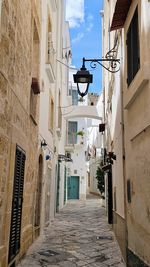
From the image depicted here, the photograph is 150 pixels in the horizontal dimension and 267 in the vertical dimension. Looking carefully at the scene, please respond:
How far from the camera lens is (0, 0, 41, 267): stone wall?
4488mm

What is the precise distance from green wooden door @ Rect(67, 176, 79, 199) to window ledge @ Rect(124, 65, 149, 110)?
25.1m

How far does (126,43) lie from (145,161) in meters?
2.72

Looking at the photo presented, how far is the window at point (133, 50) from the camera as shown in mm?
4941

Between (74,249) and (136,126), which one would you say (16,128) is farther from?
(74,249)

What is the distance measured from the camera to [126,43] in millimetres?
5938

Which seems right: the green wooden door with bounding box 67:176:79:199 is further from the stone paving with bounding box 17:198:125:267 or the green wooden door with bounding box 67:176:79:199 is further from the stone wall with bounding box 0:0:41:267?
the stone wall with bounding box 0:0:41:267

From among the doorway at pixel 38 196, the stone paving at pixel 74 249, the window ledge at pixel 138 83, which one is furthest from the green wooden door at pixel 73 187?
the window ledge at pixel 138 83

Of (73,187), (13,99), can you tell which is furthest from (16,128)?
(73,187)

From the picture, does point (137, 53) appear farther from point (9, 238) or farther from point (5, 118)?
point (9, 238)

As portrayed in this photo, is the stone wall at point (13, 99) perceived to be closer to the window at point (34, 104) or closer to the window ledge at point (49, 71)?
the window at point (34, 104)

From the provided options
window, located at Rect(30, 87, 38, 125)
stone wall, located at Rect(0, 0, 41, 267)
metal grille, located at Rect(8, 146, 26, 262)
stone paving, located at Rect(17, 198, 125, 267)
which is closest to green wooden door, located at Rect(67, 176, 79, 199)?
stone paving, located at Rect(17, 198, 125, 267)

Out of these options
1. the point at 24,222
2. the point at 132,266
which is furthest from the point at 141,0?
the point at 24,222

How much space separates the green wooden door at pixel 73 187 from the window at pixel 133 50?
2516cm

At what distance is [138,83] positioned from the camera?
463cm
